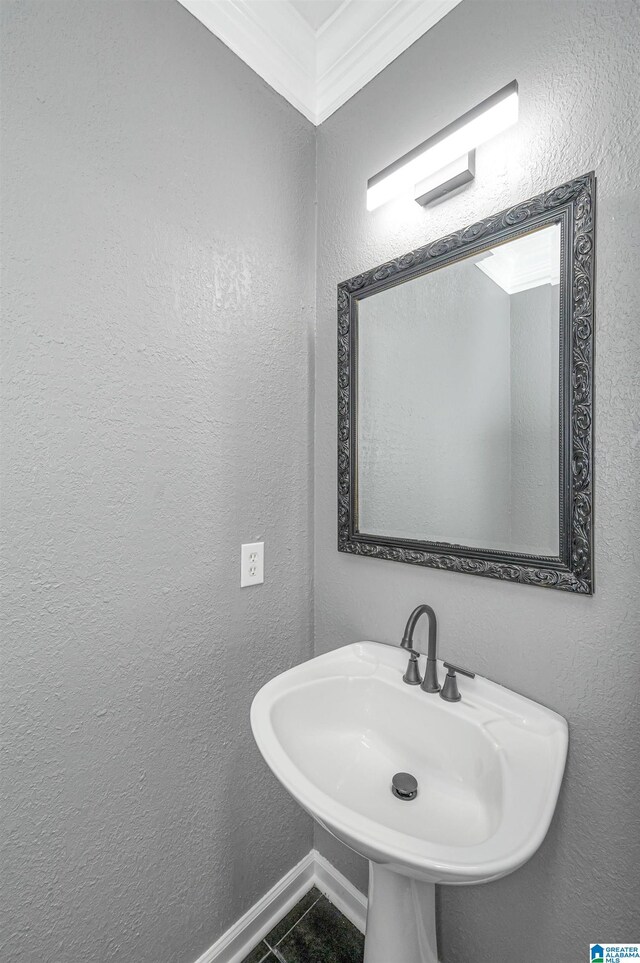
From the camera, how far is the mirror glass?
2.97ft

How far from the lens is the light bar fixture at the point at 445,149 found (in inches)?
35.6

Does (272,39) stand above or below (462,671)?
above

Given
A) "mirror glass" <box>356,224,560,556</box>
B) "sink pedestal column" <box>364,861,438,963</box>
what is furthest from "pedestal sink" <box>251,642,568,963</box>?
"mirror glass" <box>356,224,560,556</box>

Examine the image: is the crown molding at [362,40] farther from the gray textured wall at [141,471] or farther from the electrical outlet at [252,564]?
the electrical outlet at [252,564]

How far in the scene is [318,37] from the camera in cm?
131

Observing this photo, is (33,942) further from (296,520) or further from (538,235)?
(538,235)

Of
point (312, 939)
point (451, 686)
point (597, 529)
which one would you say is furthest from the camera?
point (312, 939)

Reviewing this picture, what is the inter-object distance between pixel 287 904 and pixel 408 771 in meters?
0.75

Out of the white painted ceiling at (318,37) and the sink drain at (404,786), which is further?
the white painted ceiling at (318,37)

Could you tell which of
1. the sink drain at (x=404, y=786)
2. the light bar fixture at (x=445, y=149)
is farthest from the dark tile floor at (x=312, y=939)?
the light bar fixture at (x=445, y=149)

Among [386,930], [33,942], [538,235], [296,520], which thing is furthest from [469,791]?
[538,235]

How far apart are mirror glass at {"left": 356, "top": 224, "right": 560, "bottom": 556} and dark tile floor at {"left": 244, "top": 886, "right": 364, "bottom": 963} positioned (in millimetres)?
1162

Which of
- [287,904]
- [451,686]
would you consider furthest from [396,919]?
[287,904]

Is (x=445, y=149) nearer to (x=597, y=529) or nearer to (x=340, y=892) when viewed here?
(x=597, y=529)
